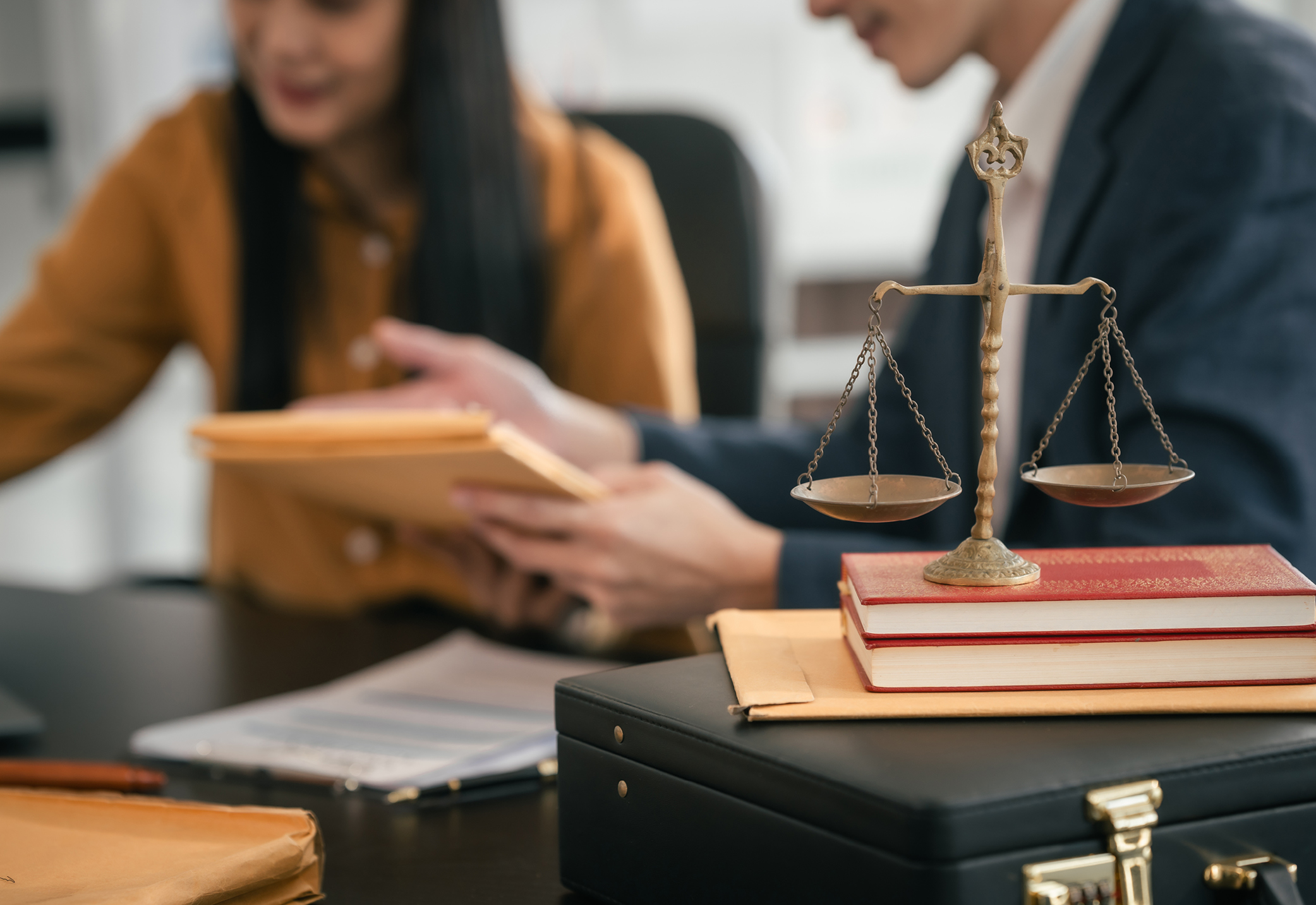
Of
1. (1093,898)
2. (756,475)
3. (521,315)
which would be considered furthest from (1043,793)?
(521,315)

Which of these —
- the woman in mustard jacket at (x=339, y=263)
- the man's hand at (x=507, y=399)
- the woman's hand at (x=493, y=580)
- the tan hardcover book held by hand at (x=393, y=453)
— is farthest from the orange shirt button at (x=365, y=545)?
the tan hardcover book held by hand at (x=393, y=453)

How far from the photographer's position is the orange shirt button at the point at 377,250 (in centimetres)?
141

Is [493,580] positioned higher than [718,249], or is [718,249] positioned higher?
[718,249]

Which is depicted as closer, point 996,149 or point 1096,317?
point 996,149

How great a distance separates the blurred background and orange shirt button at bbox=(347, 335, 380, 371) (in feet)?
4.42

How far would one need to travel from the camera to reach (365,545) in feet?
4.44

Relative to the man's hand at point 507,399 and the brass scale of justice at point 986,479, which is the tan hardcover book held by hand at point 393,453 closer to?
the man's hand at point 507,399

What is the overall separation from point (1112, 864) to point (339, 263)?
4.01 ft

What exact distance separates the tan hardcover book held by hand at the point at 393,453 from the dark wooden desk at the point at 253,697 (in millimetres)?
145

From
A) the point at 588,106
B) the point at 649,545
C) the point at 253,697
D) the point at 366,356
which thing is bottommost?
the point at 253,697

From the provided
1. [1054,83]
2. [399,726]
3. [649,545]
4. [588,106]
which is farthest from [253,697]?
[588,106]

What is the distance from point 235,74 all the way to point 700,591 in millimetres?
936

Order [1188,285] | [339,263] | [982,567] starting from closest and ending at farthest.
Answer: [982,567] → [1188,285] → [339,263]

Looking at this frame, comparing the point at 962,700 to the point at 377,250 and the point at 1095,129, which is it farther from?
the point at 377,250
